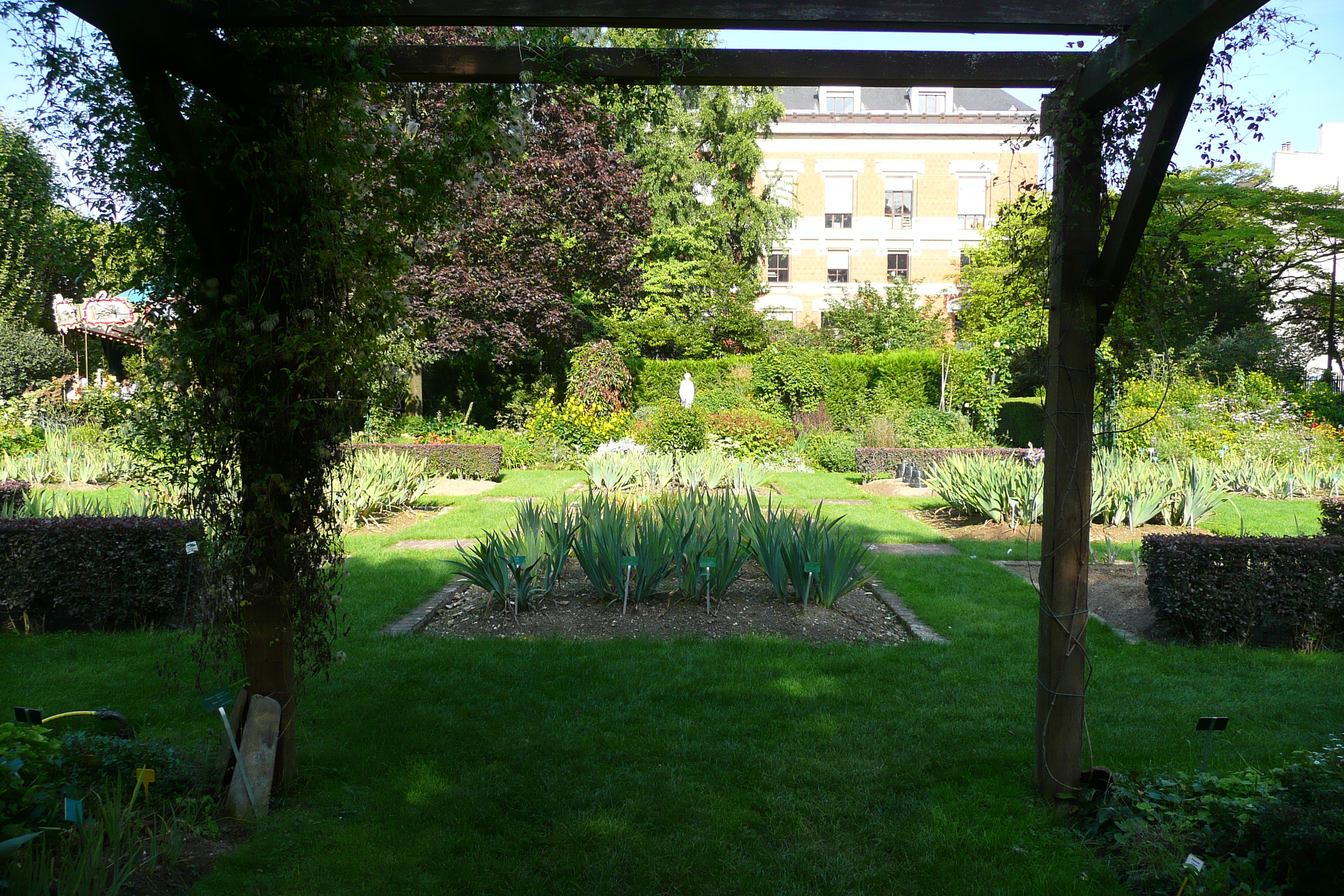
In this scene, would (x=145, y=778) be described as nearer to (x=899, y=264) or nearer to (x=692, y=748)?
(x=692, y=748)

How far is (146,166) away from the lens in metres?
3.03

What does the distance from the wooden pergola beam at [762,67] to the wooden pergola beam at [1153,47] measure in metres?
0.23

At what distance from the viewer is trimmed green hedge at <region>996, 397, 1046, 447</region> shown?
851 inches

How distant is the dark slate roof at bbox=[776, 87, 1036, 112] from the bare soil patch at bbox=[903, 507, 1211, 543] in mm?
28571

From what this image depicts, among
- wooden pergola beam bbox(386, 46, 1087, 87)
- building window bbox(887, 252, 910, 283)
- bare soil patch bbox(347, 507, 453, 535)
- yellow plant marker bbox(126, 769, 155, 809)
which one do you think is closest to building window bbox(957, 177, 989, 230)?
building window bbox(887, 252, 910, 283)

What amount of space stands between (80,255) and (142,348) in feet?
1.41

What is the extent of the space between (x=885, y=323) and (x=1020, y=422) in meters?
8.19

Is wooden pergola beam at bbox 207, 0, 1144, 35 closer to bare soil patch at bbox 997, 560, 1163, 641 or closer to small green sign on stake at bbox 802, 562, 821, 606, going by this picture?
bare soil patch at bbox 997, 560, 1163, 641

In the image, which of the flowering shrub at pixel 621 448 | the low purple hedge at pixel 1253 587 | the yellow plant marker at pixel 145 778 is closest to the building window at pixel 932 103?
the flowering shrub at pixel 621 448

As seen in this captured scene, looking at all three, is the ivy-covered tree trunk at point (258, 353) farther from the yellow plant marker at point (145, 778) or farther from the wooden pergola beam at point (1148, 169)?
the wooden pergola beam at point (1148, 169)

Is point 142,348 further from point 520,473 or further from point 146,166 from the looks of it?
point 520,473

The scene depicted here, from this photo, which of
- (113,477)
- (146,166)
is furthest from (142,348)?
(113,477)

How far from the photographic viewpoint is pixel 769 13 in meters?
3.01

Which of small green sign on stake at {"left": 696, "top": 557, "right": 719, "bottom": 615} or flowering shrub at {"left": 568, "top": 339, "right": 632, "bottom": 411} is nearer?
small green sign on stake at {"left": 696, "top": 557, "right": 719, "bottom": 615}
